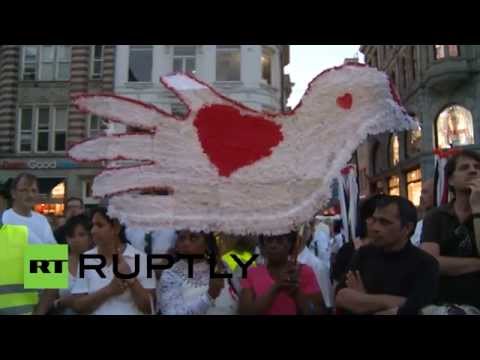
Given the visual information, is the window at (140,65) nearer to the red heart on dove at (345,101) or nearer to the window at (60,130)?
the window at (60,130)

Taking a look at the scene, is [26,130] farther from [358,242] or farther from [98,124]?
[358,242]

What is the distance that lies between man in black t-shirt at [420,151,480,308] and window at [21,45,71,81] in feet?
47.3

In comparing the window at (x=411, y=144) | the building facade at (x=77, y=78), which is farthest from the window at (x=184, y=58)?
the window at (x=411, y=144)

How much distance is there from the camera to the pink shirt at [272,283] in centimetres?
258

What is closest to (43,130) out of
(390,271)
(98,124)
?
(98,124)

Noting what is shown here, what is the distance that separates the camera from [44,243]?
290cm

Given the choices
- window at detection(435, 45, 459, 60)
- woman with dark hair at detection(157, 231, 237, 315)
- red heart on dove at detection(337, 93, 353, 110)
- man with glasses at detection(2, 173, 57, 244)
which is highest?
window at detection(435, 45, 459, 60)

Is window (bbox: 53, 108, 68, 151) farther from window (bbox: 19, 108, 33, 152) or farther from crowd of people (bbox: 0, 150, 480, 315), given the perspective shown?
crowd of people (bbox: 0, 150, 480, 315)

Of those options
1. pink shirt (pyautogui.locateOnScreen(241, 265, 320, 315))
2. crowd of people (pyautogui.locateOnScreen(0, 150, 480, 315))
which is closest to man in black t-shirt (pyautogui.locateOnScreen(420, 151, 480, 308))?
crowd of people (pyautogui.locateOnScreen(0, 150, 480, 315))

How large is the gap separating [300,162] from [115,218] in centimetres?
108

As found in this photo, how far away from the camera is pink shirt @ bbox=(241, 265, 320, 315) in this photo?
2.58m

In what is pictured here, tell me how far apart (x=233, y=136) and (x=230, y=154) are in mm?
116

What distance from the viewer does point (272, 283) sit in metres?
2.63
